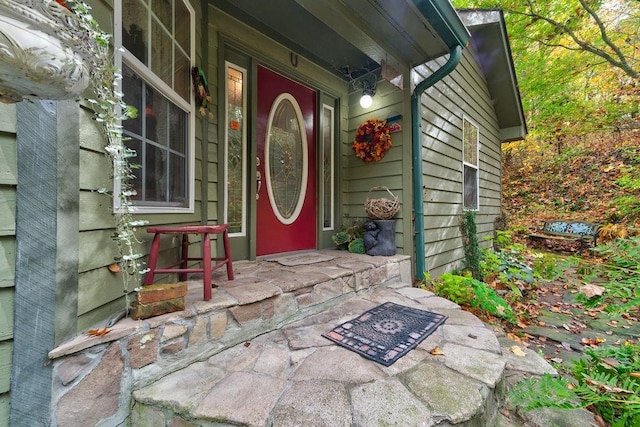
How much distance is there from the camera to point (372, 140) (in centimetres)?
302

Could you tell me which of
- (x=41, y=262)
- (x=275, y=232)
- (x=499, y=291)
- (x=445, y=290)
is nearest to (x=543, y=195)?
(x=499, y=291)

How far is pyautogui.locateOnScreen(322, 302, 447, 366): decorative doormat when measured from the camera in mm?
1372

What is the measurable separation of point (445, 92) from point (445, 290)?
273 cm

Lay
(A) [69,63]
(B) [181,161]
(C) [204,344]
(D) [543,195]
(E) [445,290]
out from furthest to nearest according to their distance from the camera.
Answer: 1. (D) [543,195]
2. (E) [445,290]
3. (B) [181,161]
4. (C) [204,344]
5. (A) [69,63]

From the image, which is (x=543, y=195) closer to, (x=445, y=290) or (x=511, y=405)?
(x=445, y=290)

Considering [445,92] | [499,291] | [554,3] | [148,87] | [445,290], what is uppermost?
[554,3]

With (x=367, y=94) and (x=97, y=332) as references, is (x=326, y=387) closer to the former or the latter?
(x=97, y=332)

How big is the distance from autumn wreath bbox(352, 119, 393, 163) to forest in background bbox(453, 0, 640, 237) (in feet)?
15.5

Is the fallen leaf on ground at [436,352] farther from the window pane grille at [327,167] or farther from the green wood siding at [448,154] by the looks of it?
the window pane grille at [327,167]

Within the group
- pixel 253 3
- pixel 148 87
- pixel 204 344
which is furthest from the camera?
pixel 253 3

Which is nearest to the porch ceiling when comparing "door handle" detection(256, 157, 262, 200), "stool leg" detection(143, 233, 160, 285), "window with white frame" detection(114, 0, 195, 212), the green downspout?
the green downspout

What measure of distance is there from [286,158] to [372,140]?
1.02m

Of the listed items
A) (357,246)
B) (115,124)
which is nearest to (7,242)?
(115,124)

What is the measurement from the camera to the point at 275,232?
A: 2.74 meters
